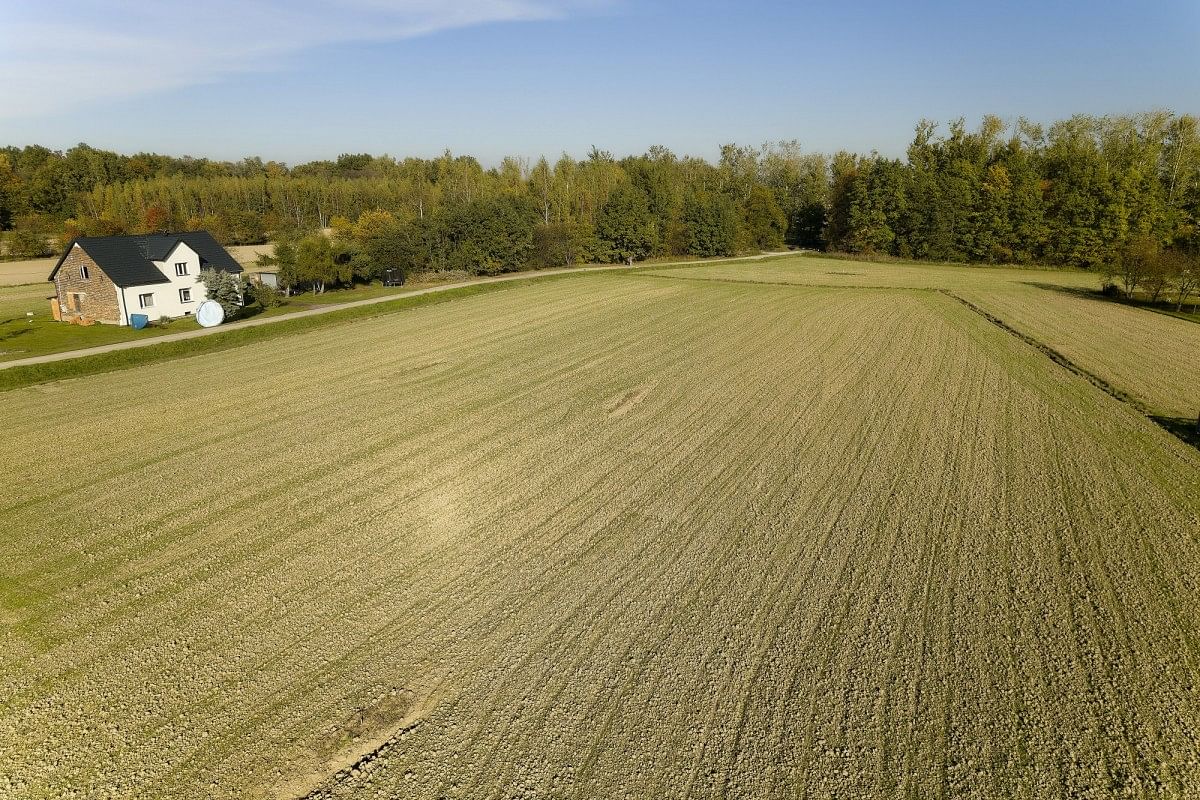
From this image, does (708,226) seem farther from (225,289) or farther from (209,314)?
(209,314)

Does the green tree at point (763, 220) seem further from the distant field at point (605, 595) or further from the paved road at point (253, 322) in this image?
the distant field at point (605, 595)

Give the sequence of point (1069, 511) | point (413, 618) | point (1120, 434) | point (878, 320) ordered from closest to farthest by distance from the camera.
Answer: point (413, 618)
point (1069, 511)
point (1120, 434)
point (878, 320)

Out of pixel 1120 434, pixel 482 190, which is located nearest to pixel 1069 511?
pixel 1120 434

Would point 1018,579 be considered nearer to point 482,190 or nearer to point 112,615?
point 112,615

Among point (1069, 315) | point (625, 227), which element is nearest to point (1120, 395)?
point (1069, 315)

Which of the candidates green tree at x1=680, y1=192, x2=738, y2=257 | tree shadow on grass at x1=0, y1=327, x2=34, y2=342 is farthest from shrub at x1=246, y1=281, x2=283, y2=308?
green tree at x1=680, y1=192, x2=738, y2=257
